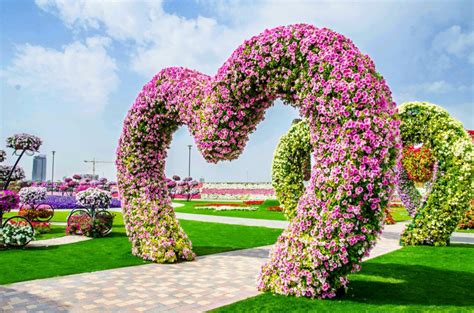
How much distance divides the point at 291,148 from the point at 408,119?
3745mm

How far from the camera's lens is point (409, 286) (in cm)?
690

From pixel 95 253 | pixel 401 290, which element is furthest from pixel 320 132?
pixel 95 253

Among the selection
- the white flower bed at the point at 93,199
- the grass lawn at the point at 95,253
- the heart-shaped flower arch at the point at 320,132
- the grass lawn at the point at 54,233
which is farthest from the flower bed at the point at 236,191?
the heart-shaped flower arch at the point at 320,132

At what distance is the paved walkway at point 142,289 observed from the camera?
5.64 metres

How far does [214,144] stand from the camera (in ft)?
23.1

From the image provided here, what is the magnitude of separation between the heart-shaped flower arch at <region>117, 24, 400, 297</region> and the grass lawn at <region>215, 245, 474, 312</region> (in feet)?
1.29

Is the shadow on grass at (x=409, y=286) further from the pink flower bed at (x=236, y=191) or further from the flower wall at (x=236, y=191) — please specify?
the pink flower bed at (x=236, y=191)

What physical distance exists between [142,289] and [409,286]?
15.0 feet

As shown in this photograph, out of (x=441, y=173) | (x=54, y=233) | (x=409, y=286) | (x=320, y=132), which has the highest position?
(x=320, y=132)

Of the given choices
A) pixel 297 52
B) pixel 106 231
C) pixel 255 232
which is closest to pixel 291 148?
pixel 255 232

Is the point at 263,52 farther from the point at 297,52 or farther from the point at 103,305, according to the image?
the point at 103,305

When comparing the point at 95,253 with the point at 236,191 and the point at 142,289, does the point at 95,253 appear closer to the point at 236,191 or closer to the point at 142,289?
the point at 142,289

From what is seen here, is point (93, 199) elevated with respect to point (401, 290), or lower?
elevated

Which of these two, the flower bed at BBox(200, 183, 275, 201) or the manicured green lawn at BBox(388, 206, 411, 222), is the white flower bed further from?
the flower bed at BBox(200, 183, 275, 201)
